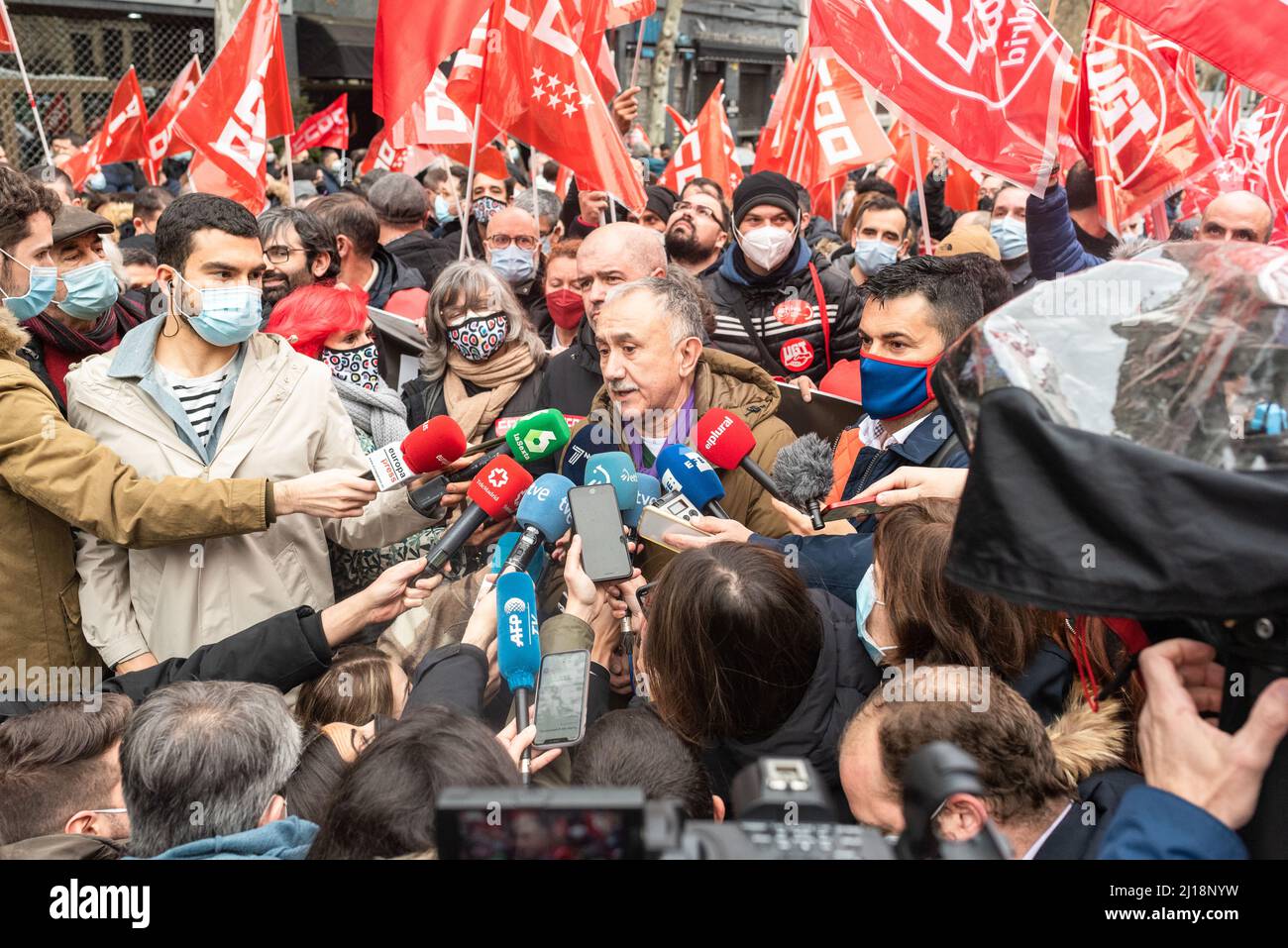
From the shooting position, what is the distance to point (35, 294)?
3459mm

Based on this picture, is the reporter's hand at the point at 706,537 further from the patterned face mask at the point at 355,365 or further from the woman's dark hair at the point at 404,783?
the patterned face mask at the point at 355,365

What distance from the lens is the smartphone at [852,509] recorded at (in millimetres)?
2773

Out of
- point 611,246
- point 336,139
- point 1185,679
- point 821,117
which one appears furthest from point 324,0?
point 1185,679

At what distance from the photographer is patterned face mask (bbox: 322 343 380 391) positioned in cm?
424

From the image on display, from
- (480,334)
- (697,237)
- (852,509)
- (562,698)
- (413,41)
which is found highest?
(413,41)

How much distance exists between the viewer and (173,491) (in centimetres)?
288

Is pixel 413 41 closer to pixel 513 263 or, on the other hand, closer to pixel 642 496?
pixel 513 263

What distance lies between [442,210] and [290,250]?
19.4 ft

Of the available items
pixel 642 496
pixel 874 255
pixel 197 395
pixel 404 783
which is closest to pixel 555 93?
pixel 874 255

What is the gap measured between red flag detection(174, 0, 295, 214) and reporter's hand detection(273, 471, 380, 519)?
408 cm

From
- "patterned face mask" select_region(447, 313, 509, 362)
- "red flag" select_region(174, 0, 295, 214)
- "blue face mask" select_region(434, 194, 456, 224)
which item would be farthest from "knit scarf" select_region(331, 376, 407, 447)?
"blue face mask" select_region(434, 194, 456, 224)

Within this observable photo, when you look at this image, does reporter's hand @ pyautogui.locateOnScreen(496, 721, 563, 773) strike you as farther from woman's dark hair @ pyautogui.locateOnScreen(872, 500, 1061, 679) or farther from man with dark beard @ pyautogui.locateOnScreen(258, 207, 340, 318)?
man with dark beard @ pyautogui.locateOnScreen(258, 207, 340, 318)

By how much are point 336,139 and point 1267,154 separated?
9477 mm

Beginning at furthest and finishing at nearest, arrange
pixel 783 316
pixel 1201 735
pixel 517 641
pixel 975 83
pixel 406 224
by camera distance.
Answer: pixel 406 224, pixel 783 316, pixel 975 83, pixel 517 641, pixel 1201 735
